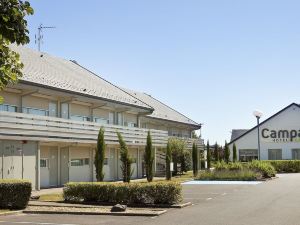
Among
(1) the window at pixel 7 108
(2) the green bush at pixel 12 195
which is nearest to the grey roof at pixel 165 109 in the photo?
(1) the window at pixel 7 108

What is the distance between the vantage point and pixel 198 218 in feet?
51.4

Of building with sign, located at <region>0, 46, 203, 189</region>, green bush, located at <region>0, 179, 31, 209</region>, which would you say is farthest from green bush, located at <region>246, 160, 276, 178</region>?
green bush, located at <region>0, 179, 31, 209</region>

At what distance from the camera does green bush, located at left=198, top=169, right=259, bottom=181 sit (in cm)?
3884

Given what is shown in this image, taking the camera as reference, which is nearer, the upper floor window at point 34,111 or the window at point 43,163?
the upper floor window at point 34,111

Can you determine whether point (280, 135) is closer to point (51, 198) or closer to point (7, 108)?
point (7, 108)

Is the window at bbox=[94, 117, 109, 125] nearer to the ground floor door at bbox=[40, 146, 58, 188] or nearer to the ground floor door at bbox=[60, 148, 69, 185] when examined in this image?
the ground floor door at bbox=[60, 148, 69, 185]

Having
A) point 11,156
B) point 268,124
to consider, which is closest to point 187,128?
point 268,124

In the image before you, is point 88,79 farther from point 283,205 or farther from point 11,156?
point 283,205

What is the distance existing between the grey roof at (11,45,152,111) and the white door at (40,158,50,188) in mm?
4867

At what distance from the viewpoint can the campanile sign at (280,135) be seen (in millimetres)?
65062

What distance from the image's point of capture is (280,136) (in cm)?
6569

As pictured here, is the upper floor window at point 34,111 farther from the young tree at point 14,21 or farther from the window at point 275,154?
the window at point 275,154

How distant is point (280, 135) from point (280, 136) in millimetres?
136

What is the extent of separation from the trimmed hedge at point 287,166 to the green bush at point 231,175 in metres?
15.6
